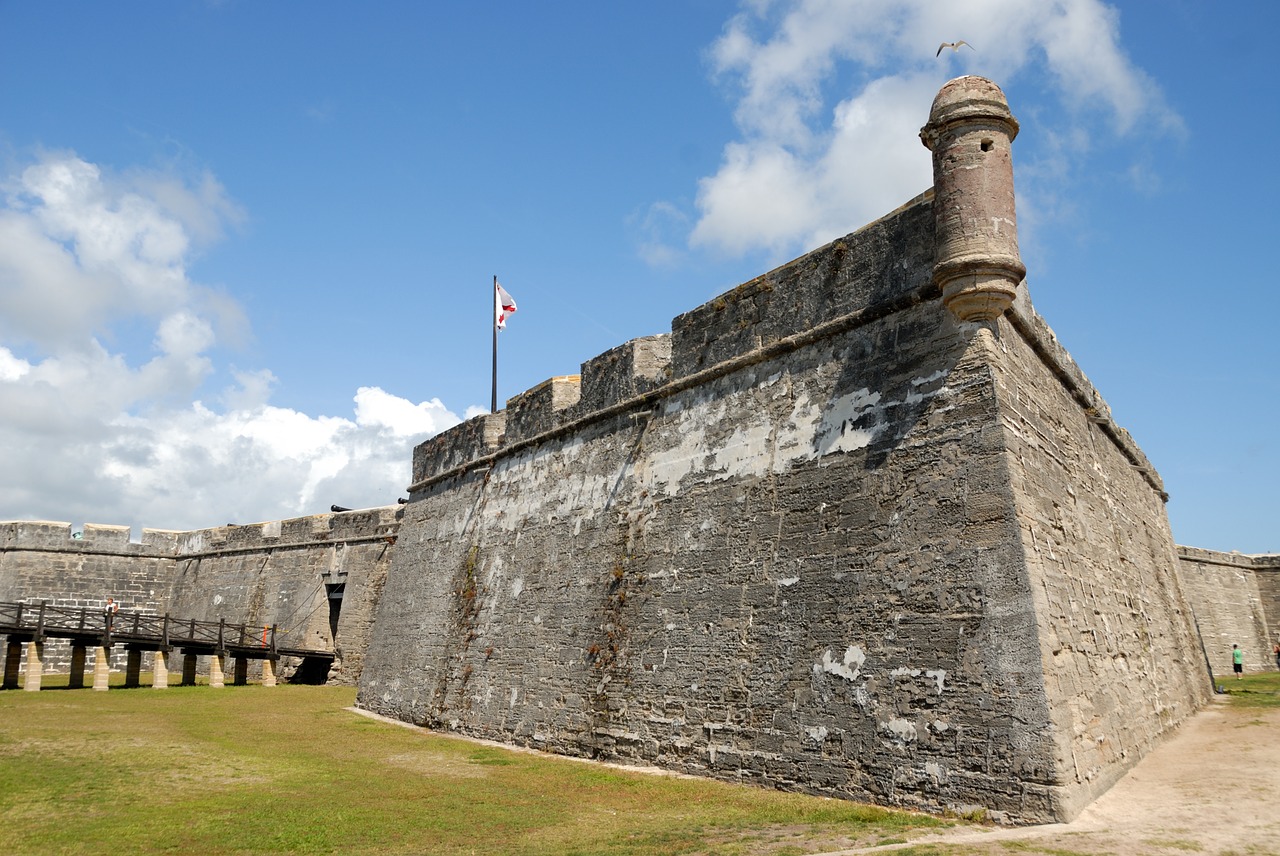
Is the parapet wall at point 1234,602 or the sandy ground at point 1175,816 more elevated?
the parapet wall at point 1234,602

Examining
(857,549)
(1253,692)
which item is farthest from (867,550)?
(1253,692)

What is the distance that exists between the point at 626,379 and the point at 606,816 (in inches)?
242

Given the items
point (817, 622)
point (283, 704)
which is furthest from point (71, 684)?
point (817, 622)

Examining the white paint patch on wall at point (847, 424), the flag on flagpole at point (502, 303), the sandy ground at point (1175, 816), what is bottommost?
the sandy ground at point (1175, 816)

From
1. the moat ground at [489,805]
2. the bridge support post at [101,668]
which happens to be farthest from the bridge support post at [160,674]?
the moat ground at [489,805]

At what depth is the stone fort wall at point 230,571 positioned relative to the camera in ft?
75.4

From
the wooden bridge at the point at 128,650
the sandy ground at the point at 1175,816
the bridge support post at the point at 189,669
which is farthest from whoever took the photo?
the bridge support post at the point at 189,669

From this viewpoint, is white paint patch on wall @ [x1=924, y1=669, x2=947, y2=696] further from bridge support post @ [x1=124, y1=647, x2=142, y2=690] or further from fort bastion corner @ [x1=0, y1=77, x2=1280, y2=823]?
bridge support post @ [x1=124, y1=647, x2=142, y2=690]

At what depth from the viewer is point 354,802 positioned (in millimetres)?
7863

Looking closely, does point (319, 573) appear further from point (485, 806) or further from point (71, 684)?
point (485, 806)

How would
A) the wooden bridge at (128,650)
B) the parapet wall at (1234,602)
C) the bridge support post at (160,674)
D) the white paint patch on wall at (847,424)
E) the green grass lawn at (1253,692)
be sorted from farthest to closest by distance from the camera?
the parapet wall at (1234,602) → the bridge support post at (160,674) → the wooden bridge at (128,650) → the green grass lawn at (1253,692) → the white paint patch on wall at (847,424)

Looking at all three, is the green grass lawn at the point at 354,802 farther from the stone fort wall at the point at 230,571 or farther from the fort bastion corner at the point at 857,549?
the stone fort wall at the point at 230,571

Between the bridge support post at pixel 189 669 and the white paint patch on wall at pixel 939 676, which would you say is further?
the bridge support post at pixel 189 669

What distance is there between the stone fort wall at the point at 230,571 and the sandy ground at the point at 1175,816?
59.1ft
